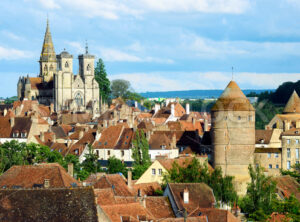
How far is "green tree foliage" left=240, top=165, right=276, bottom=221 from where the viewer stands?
168 ft

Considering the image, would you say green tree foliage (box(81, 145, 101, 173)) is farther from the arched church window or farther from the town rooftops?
the arched church window

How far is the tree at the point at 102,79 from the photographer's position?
166m

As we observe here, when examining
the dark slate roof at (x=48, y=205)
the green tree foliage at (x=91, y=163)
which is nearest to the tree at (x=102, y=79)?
the green tree foliage at (x=91, y=163)

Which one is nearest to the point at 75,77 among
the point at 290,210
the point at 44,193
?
the point at 290,210

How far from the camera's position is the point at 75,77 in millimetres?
151125

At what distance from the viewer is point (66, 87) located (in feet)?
489

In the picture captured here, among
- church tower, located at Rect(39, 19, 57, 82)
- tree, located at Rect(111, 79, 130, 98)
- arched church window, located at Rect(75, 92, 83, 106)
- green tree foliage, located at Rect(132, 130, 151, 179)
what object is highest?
church tower, located at Rect(39, 19, 57, 82)

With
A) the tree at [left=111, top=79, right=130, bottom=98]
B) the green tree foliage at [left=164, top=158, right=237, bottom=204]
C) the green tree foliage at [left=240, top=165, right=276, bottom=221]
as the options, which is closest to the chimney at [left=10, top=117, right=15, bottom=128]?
the green tree foliage at [left=164, top=158, right=237, bottom=204]

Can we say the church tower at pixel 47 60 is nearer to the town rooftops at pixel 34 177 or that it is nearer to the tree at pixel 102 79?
the tree at pixel 102 79

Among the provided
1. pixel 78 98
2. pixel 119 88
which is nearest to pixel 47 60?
pixel 78 98

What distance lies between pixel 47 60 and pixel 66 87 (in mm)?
17033

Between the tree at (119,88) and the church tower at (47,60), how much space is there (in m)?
19.6

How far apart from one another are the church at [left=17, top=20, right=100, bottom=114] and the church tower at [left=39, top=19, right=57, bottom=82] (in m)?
1.81

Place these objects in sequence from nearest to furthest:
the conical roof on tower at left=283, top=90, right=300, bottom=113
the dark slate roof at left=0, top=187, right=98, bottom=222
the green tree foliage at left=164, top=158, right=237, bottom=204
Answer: the dark slate roof at left=0, top=187, right=98, bottom=222
the green tree foliage at left=164, top=158, right=237, bottom=204
the conical roof on tower at left=283, top=90, right=300, bottom=113
